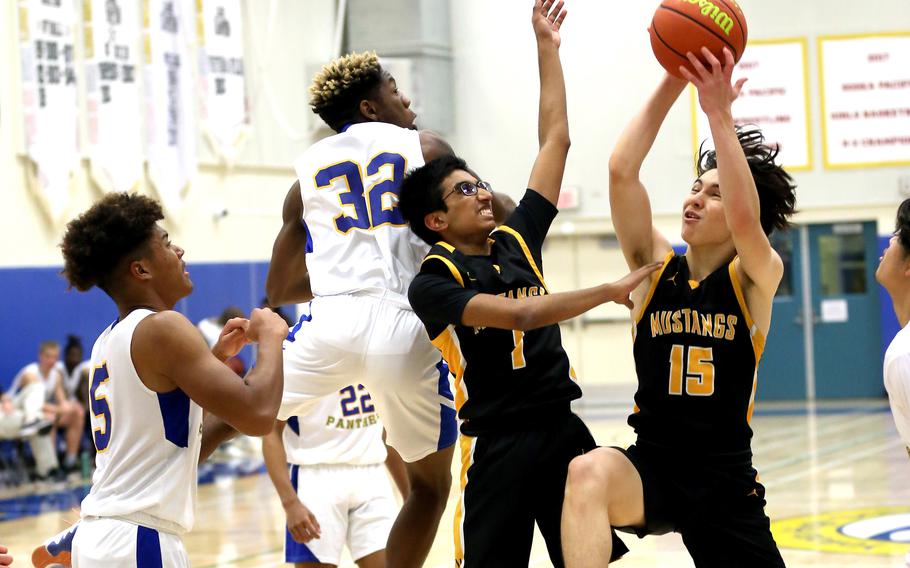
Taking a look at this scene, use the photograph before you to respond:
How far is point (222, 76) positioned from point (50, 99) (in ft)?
8.77

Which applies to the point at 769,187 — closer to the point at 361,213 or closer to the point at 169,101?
the point at 361,213

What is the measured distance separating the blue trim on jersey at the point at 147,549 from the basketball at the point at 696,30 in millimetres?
1991

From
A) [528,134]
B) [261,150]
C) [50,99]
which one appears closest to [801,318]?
[528,134]

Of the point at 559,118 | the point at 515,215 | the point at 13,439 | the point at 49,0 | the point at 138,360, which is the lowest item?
the point at 13,439

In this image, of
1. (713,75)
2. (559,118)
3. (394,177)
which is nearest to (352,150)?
(394,177)

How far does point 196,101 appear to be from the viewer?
14602 mm

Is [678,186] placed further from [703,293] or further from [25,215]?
[703,293]

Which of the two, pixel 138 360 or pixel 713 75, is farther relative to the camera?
pixel 713 75

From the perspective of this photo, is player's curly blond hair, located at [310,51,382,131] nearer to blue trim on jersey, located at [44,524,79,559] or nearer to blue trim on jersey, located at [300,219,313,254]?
blue trim on jersey, located at [300,219,313,254]

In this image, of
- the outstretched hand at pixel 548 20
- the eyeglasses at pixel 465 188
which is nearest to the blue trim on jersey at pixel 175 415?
the eyeglasses at pixel 465 188

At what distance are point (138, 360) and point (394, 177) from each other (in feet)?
4.89

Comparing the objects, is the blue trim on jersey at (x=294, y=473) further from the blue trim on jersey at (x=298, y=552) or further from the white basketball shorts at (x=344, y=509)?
the blue trim on jersey at (x=298, y=552)

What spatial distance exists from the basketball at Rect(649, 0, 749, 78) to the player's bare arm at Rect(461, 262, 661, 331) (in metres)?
0.68

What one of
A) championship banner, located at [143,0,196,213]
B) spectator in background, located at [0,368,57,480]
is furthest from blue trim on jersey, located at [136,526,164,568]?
championship banner, located at [143,0,196,213]
